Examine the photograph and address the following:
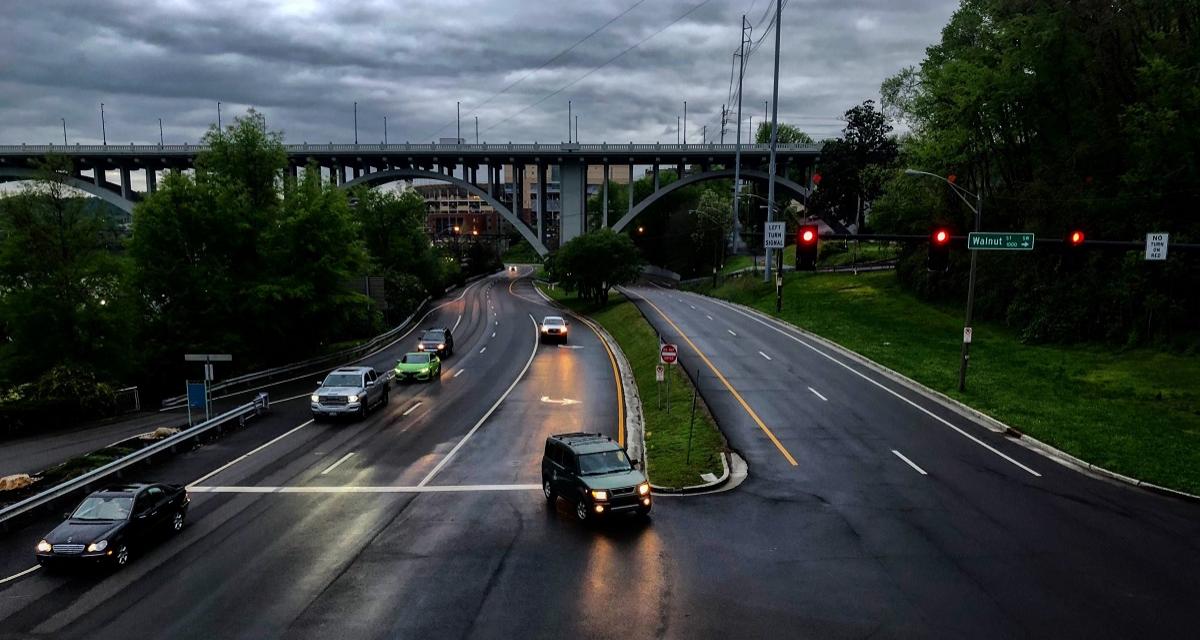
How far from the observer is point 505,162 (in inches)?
4107

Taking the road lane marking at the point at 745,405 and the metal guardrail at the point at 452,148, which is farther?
the metal guardrail at the point at 452,148

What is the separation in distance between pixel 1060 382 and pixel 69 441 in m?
39.4

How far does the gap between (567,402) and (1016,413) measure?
17.1 meters

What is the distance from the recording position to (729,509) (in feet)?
55.0

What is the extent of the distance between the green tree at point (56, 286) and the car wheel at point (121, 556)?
72.2 feet

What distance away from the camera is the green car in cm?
3572

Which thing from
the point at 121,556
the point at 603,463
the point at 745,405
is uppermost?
the point at 603,463

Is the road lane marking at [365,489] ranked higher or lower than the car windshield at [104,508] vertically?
lower

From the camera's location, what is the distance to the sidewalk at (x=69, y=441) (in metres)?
22.4

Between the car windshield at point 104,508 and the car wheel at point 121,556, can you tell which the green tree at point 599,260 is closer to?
the car windshield at point 104,508

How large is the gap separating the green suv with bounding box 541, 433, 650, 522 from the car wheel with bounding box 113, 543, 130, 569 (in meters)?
8.73

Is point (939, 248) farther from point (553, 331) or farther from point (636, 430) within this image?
point (553, 331)

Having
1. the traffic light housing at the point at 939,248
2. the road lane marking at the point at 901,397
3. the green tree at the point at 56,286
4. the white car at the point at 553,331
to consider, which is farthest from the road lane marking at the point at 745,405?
the green tree at the point at 56,286

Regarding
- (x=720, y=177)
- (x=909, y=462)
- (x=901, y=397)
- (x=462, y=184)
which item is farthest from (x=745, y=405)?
(x=462, y=184)
